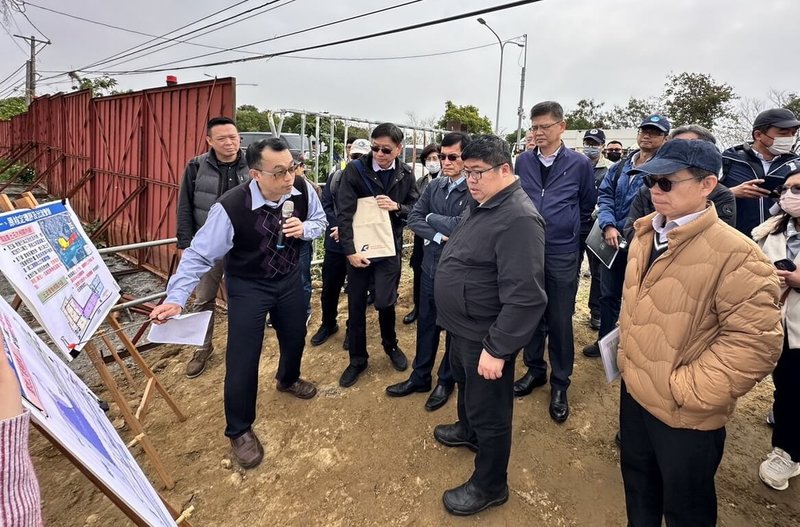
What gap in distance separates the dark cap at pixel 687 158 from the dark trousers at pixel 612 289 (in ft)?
5.61

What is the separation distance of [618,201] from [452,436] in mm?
2253

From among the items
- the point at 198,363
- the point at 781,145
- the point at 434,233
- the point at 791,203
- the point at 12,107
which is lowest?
the point at 198,363

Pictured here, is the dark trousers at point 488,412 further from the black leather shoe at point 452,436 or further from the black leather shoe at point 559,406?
the black leather shoe at point 559,406

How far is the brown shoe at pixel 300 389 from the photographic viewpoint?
Result: 315 cm

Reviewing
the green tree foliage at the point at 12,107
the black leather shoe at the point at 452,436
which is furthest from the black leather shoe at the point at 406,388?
the green tree foliage at the point at 12,107

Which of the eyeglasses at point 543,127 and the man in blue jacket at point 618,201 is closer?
the eyeglasses at point 543,127

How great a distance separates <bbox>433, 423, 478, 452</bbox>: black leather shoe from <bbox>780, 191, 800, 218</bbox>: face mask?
6.99 feet

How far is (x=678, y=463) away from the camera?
1.51 metres

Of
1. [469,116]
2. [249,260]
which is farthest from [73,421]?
[469,116]

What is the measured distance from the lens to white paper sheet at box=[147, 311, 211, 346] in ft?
6.95

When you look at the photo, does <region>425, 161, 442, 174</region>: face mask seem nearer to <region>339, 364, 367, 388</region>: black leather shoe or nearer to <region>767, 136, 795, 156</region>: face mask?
<region>339, 364, 367, 388</region>: black leather shoe

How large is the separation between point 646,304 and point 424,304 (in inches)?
66.7

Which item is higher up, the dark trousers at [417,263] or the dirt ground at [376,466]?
the dark trousers at [417,263]

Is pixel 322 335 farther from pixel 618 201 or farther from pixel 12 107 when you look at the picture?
pixel 12 107
